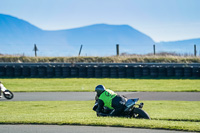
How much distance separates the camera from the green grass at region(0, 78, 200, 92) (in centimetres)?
2575

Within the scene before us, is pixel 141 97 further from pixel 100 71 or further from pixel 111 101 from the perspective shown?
pixel 100 71

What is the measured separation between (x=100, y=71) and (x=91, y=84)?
3381mm

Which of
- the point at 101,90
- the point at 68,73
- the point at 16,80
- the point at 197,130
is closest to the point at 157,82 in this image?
the point at 68,73

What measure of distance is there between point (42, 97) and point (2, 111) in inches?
203

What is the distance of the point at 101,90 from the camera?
1246 cm

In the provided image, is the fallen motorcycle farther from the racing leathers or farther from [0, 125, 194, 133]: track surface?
[0, 125, 194, 133]: track surface

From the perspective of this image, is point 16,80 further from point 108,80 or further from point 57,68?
point 108,80

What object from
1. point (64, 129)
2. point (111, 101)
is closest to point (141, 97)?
point (111, 101)

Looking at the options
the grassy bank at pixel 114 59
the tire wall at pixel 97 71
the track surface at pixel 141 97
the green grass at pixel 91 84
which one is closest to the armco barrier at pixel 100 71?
the tire wall at pixel 97 71

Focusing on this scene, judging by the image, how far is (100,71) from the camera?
3164 cm

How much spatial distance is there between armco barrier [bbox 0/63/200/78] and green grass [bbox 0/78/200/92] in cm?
69

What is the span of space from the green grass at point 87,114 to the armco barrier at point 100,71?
1277 centimetres

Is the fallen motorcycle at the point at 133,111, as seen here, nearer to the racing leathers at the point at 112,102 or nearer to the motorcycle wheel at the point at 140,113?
the motorcycle wheel at the point at 140,113

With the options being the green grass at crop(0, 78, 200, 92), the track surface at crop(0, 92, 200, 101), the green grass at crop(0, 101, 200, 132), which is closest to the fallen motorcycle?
the green grass at crop(0, 101, 200, 132)
